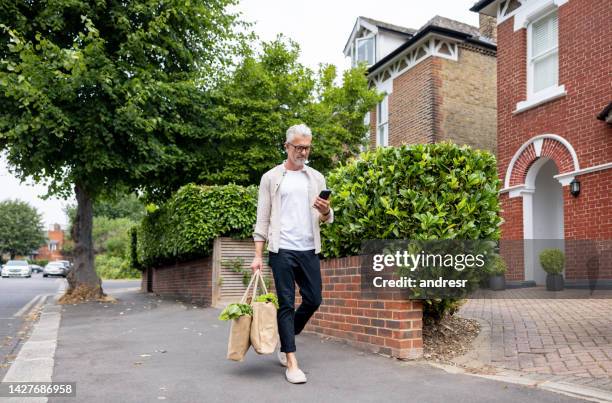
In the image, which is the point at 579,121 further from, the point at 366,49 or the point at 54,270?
the point at 54,270

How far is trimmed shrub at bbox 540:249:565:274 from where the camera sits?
1075cm

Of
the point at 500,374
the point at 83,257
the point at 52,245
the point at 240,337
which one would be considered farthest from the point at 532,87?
the point at 52,245

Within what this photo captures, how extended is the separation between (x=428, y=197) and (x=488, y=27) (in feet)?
51.1

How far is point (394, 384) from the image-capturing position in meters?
4.19

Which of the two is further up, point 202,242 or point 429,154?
point 429,154

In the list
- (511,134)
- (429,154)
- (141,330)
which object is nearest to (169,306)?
(141,330)

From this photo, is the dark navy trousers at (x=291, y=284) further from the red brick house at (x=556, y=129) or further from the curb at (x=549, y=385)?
the red brick house at (x=556, y=129)

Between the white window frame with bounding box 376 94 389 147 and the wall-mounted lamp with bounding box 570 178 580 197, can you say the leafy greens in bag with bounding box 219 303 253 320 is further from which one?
the white window frame with bounding box 376 94 389 147

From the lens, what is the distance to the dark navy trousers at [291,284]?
4391 mm

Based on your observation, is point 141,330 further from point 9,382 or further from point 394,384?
point 394,384

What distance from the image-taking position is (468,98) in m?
17.3

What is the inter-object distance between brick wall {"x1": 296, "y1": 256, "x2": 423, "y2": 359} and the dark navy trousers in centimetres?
95

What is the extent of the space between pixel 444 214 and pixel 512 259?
786 cm

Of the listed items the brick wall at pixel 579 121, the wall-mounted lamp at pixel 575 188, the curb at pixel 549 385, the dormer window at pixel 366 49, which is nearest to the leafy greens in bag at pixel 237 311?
the curb at pixel 549 385
